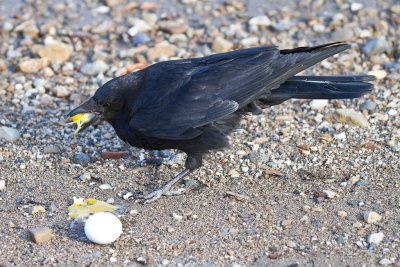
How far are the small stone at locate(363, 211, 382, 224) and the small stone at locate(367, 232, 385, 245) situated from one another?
0.21 m

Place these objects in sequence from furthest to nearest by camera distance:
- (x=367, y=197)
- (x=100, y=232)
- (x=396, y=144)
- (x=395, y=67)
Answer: (x=395, y=67)
(x=396, y=144)
(x=367, y=197)
(x=100, y=232)

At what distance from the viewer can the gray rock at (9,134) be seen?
729 centimetres

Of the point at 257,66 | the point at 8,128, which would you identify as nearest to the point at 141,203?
the point at 257,66

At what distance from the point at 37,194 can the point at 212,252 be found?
5.69 ft

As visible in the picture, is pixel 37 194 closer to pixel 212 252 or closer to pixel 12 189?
pixel 12 189

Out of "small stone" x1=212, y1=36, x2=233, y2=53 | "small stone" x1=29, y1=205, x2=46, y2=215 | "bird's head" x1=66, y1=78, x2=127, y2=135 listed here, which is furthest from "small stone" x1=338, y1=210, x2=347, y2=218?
"small stone" x1=212, y1=36, x2=233, y2=53

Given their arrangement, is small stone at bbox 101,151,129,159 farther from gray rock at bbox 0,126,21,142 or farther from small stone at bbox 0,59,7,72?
small stone at bbox 0,59,7,72

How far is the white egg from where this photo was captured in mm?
5355

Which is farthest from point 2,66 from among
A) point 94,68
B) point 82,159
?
point 82,159

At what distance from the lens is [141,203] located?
6.21 metres

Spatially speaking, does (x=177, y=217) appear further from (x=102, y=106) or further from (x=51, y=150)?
(x=51, y=150)

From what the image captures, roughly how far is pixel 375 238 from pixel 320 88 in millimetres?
1529

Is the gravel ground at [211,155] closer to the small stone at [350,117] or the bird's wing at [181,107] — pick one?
the small stone at [350,117]

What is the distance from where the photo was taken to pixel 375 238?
5.45 meters
